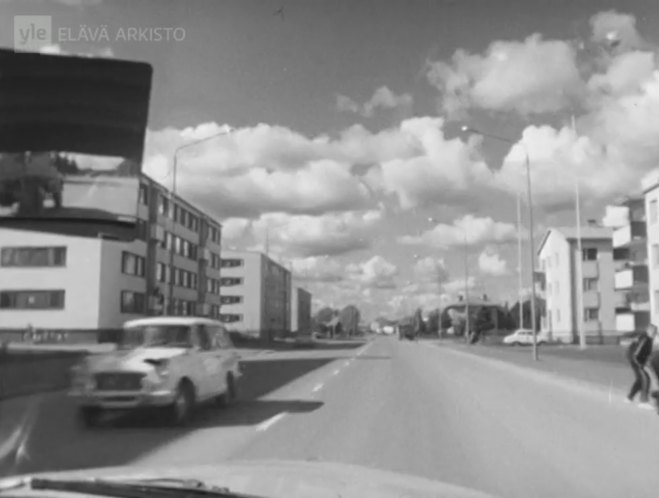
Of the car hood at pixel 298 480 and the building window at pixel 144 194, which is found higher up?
the building window at pixel 144 194

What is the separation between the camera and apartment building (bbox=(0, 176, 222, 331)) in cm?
949

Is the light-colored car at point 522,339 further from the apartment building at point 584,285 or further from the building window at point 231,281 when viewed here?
the building window at point 231,281

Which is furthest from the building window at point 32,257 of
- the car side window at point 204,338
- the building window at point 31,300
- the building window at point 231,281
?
the building window at point 231,281

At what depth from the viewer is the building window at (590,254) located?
7269 cm

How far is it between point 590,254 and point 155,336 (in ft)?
224

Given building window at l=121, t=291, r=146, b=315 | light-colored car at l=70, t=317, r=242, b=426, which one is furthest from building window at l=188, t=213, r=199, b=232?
light-colored car at l=70, t=317, r=242, b=426

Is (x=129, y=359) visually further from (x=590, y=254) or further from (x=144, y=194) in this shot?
(x=590, y=254)

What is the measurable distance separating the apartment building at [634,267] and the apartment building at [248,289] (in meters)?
38.7

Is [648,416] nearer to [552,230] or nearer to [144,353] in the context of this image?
[144,353]

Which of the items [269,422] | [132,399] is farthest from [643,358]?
[132,399]

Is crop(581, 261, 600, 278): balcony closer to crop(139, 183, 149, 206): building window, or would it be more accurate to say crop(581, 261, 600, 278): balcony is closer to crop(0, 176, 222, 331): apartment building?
crop(0, 176, 222, 331): apartment building

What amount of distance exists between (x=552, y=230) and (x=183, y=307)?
2650 inches

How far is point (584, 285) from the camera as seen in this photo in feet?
233

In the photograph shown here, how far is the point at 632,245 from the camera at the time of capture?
200 ft
